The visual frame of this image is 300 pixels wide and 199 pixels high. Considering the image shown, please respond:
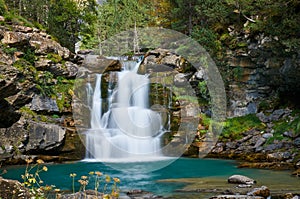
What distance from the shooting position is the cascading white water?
19.3 metres

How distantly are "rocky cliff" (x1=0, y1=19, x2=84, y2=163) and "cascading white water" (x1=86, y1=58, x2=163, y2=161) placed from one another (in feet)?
4.67

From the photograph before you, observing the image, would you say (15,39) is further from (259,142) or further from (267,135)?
(267,135)

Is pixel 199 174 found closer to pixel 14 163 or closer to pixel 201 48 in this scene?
pixel 14 163

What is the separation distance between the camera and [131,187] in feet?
34.6

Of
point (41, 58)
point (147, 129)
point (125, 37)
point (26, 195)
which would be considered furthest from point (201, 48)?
point (26, 195)

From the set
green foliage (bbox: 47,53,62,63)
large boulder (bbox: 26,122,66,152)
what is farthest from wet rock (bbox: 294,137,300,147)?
green foliage (bbox: 47,53,62,63)

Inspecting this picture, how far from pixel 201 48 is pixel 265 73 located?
496 cm

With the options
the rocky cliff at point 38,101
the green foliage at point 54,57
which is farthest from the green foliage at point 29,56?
the green foliage at point 54,57

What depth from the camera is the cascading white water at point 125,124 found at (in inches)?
759

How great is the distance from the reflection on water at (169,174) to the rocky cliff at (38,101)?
1.61 meters

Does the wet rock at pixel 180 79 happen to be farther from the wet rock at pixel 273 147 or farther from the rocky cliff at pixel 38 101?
the wet rock at pixel 273 147

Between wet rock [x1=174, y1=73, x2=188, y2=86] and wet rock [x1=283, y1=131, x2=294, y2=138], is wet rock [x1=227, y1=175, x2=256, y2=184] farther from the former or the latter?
wet rock [x1=174, y1=73, x2=188, y2=86]

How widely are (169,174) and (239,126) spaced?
8365mm

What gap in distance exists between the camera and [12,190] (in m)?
4.32
